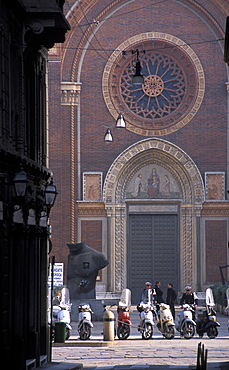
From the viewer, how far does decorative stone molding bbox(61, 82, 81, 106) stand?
131 ft

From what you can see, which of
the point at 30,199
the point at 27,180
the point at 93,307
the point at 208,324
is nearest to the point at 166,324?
the point at 208,324

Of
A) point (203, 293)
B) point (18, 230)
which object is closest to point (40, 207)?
point (18, 230)

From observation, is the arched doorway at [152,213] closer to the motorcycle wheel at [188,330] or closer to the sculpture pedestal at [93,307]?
the sculpture pedestal at [93,307]

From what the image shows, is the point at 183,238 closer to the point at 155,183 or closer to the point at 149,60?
the point at 155,183

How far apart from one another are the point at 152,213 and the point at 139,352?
18.0 m

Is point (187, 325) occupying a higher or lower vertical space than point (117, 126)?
lower

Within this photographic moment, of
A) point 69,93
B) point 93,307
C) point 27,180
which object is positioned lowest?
point 93,307

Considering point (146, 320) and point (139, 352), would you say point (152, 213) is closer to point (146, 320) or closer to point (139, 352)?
point (146, 320)

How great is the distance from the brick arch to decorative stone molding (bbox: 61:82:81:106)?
3224mm

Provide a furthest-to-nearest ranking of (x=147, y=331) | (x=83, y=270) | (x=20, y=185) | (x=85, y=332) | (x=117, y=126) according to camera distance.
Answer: (x=117, y=126)
(x=83, y=270)
(x=147, y=331)
(x=85, y=332)
(x=20, y=185)

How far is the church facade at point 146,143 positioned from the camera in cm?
3994

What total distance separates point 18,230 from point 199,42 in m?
25.0

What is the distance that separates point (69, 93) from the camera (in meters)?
40.0

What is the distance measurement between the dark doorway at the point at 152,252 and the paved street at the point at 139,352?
10952mm
